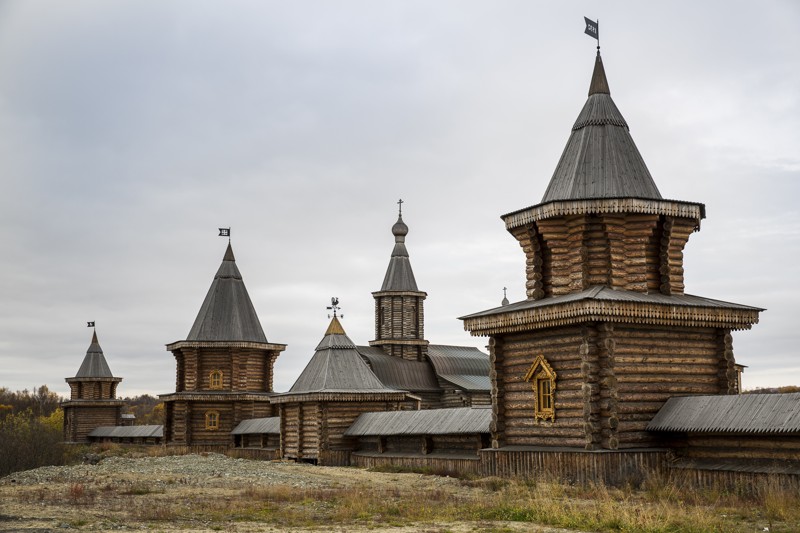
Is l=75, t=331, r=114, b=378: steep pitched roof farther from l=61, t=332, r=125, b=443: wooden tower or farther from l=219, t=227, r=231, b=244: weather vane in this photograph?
l=219, t=227, r=231, b=244: weather vane

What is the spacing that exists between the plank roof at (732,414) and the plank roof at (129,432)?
39984 millimetres

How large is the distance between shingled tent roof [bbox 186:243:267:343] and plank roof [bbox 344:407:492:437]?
14.9 m

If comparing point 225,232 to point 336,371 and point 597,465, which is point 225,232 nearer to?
point 336,371

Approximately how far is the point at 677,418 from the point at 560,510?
733 cm

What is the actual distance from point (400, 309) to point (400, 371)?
376cm

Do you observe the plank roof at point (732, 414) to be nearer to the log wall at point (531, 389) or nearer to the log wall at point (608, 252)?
the log wall at point (531, 389)

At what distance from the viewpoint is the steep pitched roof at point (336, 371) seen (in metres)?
34.4

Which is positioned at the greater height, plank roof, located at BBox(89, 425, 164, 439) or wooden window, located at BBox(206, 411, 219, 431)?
wooden window, located at BBox(206, 411, 219, 431)

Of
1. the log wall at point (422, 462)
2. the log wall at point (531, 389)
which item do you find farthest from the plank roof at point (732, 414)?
the log wall at point (422, 462)

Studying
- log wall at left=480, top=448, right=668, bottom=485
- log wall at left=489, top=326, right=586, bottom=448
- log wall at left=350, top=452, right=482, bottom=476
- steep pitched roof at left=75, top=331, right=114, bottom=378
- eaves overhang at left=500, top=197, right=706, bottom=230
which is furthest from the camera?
steep pitched roof at left=75, top=331, right=114, bottom=378

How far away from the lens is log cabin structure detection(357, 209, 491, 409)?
177ft

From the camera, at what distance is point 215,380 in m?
46.3

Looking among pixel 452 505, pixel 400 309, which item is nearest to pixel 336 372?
pixel 452 505

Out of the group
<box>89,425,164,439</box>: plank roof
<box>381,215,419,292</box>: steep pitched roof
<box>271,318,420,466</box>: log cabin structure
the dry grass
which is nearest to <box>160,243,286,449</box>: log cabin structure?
<box>381,215,419,292</box>: steep pitched roof
